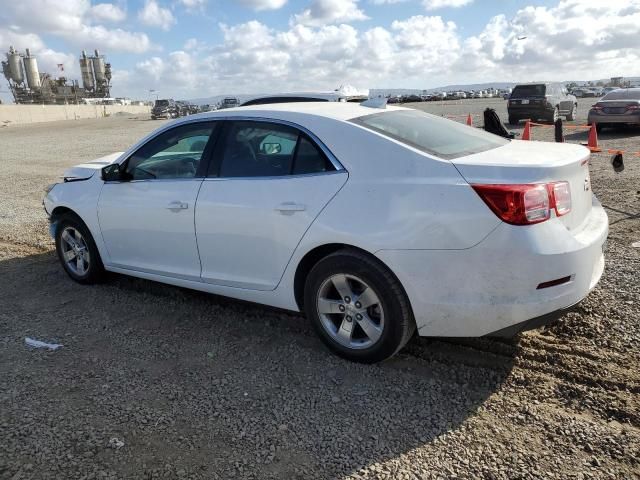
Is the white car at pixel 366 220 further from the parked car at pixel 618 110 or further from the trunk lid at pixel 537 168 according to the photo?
the parked car at pixel 618 110

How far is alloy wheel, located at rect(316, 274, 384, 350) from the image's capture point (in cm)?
342

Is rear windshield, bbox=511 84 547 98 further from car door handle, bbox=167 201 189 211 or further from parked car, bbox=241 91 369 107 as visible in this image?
car door handle, bbox=167 201 189 211

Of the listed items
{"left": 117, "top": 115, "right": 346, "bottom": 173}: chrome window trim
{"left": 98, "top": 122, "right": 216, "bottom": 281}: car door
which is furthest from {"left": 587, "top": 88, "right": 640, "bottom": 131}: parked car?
{"left": 98, "top": 122, "right": 216, "bottom": 281}: car door

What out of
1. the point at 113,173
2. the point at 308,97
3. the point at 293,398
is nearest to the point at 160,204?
the point at 113,173

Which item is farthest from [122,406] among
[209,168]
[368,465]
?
[209,168]

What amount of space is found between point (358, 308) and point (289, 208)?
78cm

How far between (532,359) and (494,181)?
1304mm

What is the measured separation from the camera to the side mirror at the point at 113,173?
15.5ft

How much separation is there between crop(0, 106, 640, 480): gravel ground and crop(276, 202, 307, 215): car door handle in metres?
1.00

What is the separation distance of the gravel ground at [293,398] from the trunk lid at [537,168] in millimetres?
1010

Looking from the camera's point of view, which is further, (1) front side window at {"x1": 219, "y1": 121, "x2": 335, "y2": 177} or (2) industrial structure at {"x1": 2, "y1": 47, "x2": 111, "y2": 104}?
(2) industrial structure at {"x1": 2, "y1": 47, "x2": 111, "y2": 104}

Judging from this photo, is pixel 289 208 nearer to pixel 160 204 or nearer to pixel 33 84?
pixel 160 204

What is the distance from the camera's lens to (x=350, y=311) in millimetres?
3494

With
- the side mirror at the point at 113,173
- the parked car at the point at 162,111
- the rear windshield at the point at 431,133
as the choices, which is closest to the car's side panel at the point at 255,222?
the rear windshield at the point at 431,133
